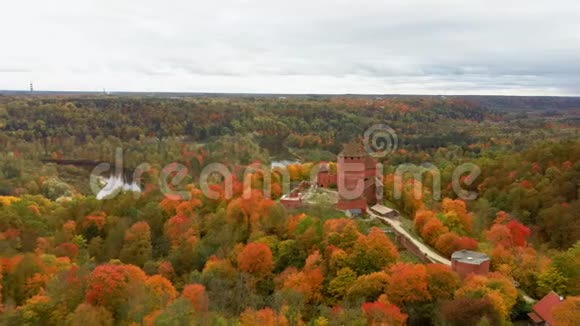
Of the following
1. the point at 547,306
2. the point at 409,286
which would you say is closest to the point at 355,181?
the point at 409,286

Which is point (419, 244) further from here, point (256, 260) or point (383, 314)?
point (383, 314)

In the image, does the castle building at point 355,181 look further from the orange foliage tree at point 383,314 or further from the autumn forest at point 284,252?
the orange foliage tree at point 383,314

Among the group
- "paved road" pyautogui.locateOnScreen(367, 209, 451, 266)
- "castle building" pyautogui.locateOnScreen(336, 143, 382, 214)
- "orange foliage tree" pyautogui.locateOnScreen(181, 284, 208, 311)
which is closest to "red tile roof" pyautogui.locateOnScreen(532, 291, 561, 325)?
"paved road" pyautogui.locateOnScreen(367, 209, 451, 266)

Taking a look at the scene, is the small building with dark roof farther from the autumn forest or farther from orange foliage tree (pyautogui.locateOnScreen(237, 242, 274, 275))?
orange foliage tree (pyautogui.locateOnScreen(237, 242, 274, 275))

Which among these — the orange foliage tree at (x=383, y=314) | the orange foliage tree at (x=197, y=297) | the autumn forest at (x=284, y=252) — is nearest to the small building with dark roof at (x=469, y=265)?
the autumn forest at (x=284, y=252)

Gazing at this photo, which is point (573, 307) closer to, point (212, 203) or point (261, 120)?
point (212, 203)

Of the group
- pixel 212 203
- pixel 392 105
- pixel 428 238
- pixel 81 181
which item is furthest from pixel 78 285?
pixel 392 105
